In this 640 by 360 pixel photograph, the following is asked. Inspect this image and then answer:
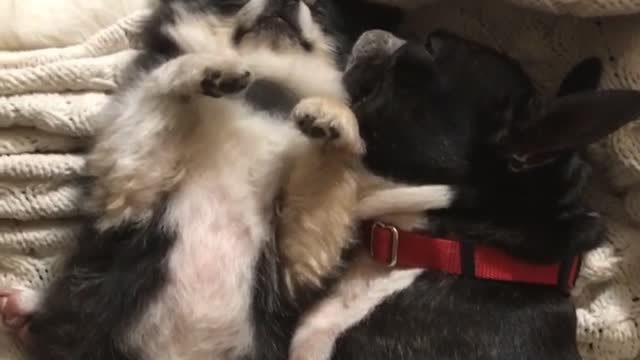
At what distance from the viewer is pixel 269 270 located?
5.69 feet

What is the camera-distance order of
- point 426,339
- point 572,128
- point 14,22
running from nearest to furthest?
point 572,128
point 426,339
point 14,22

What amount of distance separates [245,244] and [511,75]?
1.72 ft

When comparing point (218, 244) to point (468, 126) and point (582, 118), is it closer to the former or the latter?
point (468, 126)

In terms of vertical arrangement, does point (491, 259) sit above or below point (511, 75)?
below

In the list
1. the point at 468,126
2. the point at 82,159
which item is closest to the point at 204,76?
the point at 82,159

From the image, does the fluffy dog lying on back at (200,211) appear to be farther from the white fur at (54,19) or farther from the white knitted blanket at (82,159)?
the white fur at (54,19)

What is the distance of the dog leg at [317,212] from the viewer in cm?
173

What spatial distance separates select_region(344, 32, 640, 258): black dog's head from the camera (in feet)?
5.44

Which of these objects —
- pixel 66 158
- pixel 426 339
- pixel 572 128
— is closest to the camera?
pixel 572 128

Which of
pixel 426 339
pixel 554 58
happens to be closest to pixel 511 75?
pixel 554 58

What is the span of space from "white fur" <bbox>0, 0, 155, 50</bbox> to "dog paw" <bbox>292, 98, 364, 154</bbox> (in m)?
0.48

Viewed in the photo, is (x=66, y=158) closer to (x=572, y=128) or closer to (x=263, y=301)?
(x=263, y=301)

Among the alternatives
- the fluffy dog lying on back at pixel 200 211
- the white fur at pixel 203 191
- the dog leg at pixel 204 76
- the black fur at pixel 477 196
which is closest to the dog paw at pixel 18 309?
the fluffy dog lying on back at pixel 200 211

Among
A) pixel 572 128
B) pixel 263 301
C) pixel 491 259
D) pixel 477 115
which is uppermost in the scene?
pixel 572 128
